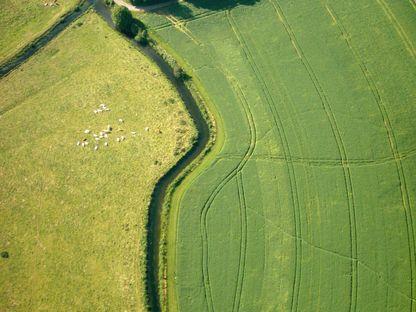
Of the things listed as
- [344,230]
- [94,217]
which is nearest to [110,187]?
[94,217]

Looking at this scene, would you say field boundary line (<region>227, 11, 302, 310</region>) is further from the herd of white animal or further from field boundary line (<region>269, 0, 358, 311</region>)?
the herd of white animal

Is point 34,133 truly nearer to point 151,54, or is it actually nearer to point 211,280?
point 151,54

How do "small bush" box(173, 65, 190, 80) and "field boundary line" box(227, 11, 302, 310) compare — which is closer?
"field boundary line" box(227, 11, 302, 310)

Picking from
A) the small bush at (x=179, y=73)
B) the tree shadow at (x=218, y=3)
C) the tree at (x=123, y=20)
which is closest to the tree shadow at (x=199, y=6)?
the tree shadow at (x=218, y=3)

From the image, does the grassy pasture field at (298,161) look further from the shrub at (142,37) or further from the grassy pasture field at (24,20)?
the grassy pasture field at (24,20)

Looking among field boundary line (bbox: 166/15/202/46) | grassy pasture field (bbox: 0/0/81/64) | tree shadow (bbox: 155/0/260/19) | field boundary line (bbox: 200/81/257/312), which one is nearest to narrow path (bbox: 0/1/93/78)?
grassy pasture field (bbox: 0/0/81/64)

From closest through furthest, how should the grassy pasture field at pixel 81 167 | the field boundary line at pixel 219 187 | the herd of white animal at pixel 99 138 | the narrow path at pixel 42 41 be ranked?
the field boundary line at pixel 219 187 < the grassy pasture field at pixel 81 167 < the herd of white animal at pixel 99 138 < the narrow path at pixel 42 41

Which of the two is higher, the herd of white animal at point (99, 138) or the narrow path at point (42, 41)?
the narrow path at point (42, 41)
